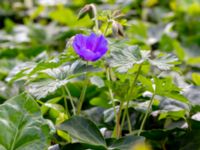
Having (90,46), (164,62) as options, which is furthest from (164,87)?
(90,46)

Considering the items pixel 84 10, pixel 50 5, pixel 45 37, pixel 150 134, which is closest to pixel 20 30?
pixel 45 37

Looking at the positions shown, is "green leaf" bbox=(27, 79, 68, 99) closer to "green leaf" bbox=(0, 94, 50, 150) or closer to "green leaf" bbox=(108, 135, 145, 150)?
"green leaf" bbox=(0, 94, 50, 150)

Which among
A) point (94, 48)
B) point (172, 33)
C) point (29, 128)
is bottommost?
point (172, 33)

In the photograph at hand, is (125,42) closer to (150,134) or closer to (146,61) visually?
(146,61)

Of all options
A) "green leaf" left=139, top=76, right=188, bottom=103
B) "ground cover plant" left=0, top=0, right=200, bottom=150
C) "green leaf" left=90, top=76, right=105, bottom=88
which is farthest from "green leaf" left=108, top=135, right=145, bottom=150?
"green leaf" left=90, top=76, right=105, bottom=88

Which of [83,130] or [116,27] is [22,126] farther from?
A: [116,27]

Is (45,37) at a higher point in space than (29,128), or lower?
lower

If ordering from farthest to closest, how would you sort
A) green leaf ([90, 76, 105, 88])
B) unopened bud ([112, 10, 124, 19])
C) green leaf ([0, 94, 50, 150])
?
green leaf ([90, 76, 105, 88])
unopened bud ([112, 10, 124, 19])
green leaf ([0, 94, 50, 150])
